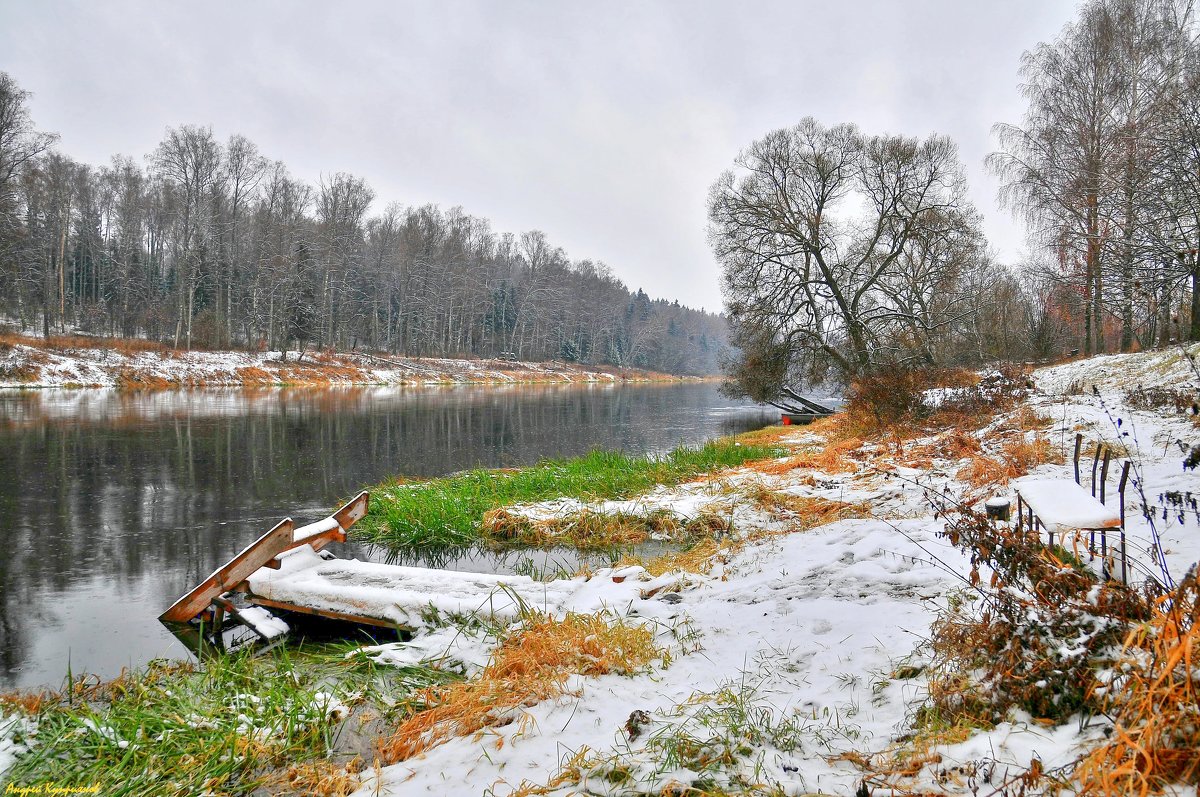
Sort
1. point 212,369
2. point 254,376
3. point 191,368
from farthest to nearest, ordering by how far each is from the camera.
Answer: point 254,376 < point 212,369 < point 191,368

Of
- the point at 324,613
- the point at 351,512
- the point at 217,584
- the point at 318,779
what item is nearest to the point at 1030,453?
the point at 318,779

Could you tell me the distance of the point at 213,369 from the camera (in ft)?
115

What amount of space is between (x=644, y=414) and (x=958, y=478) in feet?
70.7

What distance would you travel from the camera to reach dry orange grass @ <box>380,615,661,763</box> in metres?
2.77

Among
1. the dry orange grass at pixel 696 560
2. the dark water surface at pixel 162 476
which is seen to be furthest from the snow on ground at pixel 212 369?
the dry orange grass at pixel 696 560

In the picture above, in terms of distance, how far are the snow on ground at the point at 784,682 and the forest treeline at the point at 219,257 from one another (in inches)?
1350

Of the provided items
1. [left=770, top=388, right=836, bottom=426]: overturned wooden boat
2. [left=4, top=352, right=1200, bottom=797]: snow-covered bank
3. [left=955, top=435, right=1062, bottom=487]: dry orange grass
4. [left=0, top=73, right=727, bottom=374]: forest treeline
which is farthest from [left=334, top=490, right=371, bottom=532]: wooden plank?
[left=0, top=73, right=727, bottom=374]: forest treeline

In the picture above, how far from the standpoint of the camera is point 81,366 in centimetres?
2977

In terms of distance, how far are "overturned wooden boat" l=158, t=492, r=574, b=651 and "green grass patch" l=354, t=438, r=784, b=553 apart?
2.38 metres

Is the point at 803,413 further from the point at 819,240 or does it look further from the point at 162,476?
the point at 162,476

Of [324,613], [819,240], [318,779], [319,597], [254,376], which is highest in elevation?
[819,240]

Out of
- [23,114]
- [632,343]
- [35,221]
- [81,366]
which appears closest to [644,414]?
[81,366]

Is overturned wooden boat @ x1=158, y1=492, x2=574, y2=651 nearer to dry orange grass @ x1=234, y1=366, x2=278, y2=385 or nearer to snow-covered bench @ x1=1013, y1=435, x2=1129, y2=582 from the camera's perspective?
snow-covered bench @ x1=1013, y1=435, x2=1129, y2=582

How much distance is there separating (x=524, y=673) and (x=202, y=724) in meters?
1.68
